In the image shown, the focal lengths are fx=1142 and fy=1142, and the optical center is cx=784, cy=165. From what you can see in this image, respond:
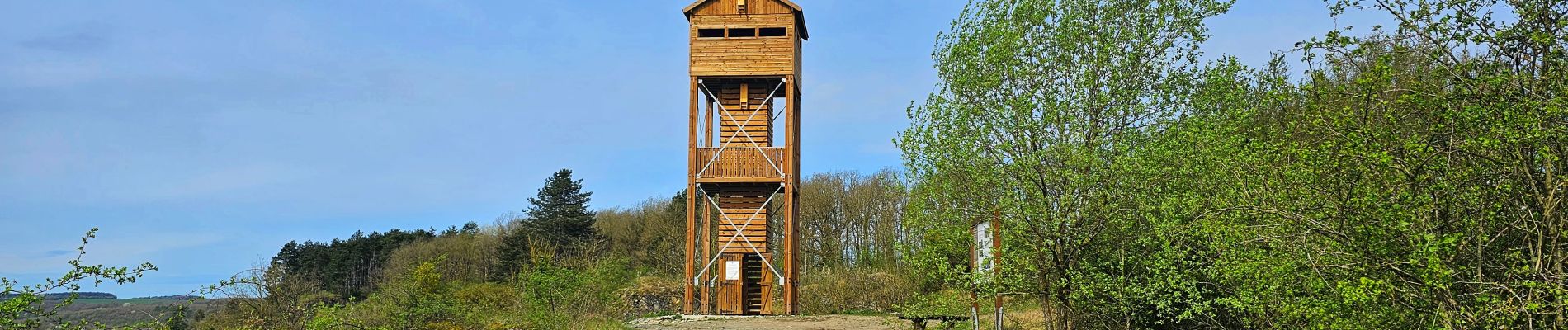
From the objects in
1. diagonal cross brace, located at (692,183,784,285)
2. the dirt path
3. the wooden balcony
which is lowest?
Answer: the dirt path

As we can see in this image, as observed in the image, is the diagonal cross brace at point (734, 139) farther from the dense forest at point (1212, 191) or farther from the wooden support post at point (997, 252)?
the wooden support post at point (997, 252)

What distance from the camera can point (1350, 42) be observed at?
846cm

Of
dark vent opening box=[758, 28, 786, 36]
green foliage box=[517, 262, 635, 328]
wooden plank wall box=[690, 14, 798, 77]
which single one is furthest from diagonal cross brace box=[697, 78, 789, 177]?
green foliage box=[517, 262, 635, 328]

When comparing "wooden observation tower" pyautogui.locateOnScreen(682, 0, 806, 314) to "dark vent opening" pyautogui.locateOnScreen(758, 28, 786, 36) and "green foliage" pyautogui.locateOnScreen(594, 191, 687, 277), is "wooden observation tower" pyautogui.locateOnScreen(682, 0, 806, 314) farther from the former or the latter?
"green foliage" pyautogui.locateOnScreen(594, 191, 687, 277)

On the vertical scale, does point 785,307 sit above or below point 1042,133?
below

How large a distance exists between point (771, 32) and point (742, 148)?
9.39ft

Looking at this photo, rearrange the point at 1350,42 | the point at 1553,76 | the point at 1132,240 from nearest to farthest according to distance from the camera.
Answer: the point at 1553,76 → the point at 1350,42 → the point at 1132,240

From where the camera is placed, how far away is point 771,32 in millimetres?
26812

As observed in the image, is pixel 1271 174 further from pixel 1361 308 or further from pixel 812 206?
pixel 812 206

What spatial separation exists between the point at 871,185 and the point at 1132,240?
29.9 metres

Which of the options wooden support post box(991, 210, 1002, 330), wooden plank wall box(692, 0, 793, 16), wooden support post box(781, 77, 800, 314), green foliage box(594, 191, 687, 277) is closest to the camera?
wooden support post box(991, 210, 1002, 330)

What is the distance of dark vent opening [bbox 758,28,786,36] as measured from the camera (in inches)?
1049

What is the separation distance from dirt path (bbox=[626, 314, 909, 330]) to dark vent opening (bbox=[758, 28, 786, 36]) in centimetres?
666

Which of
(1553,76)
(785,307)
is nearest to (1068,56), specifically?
(1553,76)
